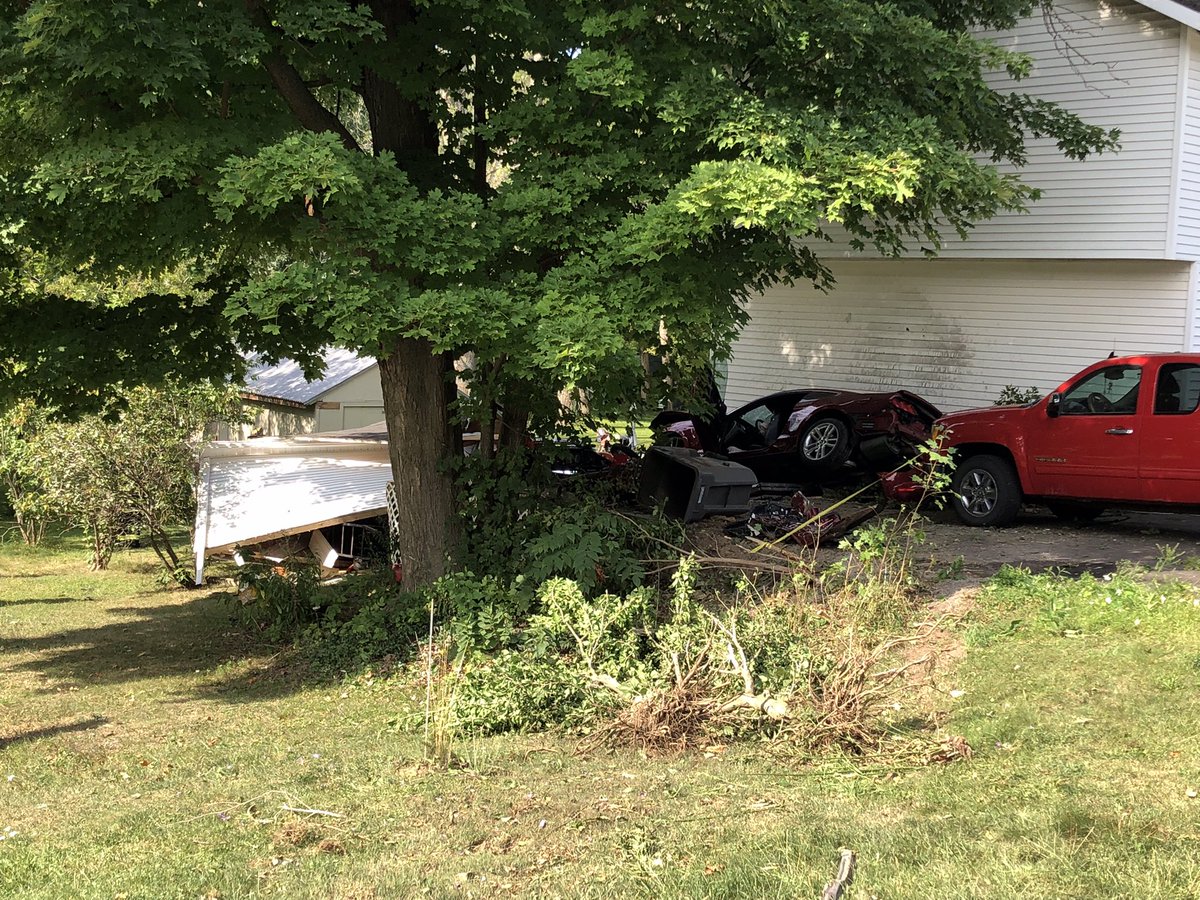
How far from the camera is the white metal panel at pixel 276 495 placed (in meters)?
15.8

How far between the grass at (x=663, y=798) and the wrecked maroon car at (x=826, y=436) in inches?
213

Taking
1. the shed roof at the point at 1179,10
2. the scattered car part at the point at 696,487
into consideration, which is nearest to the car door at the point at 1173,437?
the scattered car part at the point at 696,487

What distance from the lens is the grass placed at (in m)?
4.93

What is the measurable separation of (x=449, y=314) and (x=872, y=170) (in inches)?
138

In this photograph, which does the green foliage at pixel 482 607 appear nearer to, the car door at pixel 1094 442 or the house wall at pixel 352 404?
the car door at pixel 1094 442

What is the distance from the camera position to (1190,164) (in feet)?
49.7

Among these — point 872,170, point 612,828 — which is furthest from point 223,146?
point 612,828

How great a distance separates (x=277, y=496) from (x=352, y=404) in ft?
27.7

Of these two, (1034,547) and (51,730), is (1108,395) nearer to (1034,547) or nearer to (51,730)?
(1034,547)

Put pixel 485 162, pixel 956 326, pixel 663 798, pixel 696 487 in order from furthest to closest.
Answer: pixel 956 326, pixel 696 487, pixel 485 162, pixel 663 798

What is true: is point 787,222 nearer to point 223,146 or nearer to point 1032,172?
point 223,146

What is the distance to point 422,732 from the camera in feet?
28.1

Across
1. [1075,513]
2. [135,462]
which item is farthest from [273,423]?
[1075,513]

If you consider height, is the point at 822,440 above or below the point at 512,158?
below
